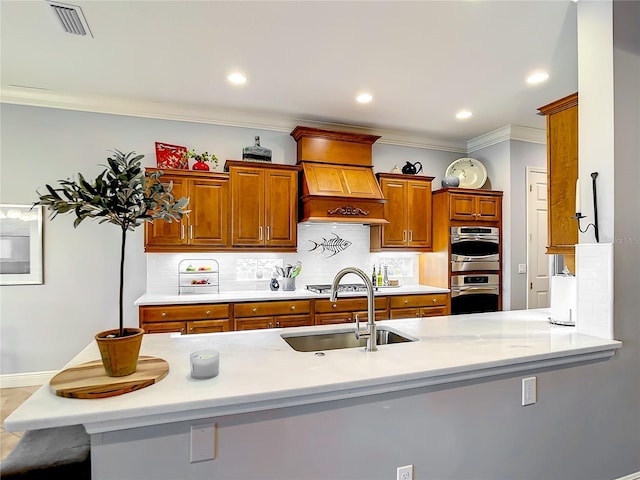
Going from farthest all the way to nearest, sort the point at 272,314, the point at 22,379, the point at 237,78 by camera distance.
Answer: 1. the point at 272,314
2. the point at 22,379
3. the point at 237,78

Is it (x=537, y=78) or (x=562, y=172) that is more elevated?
(x=537, y=78)

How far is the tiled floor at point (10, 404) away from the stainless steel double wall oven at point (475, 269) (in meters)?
4.18

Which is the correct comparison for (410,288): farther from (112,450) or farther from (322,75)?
(112,450)

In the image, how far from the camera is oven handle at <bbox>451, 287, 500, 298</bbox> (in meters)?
4.41

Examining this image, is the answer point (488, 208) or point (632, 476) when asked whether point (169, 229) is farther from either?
point (632, 476)

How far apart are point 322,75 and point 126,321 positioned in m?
3.12

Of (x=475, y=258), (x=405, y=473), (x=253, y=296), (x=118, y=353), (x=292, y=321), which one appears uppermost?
(x=475, y=258)

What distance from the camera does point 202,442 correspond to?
1.23 m

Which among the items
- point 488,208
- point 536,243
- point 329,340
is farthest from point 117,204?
point 536,243

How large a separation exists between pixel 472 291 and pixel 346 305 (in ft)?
5.49

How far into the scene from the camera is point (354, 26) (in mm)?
2516

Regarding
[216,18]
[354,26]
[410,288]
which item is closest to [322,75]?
[354,26]

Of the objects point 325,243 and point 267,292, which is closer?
point 267,292

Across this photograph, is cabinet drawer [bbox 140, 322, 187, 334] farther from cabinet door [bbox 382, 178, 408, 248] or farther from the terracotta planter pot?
cabinet door [bbox 382, 178, 408, 248]
